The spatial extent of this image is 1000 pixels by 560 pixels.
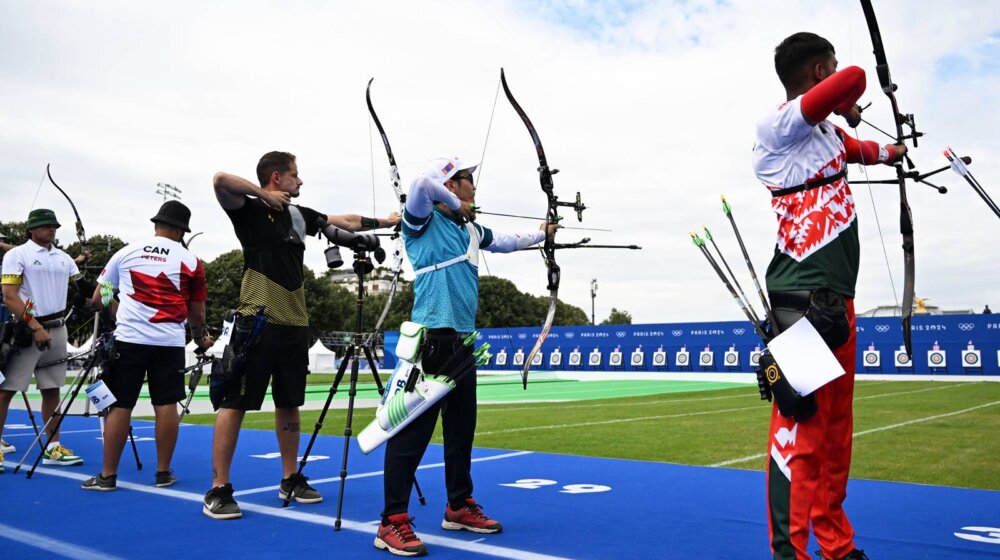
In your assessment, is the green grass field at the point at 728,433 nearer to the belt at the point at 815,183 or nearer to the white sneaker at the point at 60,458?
the white sneaker at the point at 60,458

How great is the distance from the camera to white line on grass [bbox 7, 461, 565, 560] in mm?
3237

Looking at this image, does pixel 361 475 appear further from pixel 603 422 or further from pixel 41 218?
pixel 603 422

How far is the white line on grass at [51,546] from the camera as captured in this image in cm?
315

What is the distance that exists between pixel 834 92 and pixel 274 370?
343cm

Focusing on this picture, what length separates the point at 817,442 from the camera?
8.51 feet

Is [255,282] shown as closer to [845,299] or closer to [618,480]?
[618,480]

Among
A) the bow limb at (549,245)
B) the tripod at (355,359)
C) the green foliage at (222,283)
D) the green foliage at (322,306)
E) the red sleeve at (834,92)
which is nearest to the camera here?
the red sleeve at (834,92)

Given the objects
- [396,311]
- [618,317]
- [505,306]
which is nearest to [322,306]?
[396,311]

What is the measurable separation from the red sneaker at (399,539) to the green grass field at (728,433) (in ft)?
11.5

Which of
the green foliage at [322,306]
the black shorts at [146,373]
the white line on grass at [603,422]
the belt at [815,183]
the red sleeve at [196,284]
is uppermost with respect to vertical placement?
the green foliage at [322,306]

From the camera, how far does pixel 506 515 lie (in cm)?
406

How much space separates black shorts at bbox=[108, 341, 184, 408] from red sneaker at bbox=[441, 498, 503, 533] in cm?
243

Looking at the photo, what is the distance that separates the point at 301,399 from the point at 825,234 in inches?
128

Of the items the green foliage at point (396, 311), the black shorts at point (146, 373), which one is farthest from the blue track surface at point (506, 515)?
the green foliage at point (396, 311)
